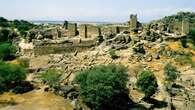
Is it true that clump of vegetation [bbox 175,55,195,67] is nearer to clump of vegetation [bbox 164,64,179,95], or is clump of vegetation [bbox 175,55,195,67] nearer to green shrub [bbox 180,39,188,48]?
green shrub [bbox 180,39,188,48]

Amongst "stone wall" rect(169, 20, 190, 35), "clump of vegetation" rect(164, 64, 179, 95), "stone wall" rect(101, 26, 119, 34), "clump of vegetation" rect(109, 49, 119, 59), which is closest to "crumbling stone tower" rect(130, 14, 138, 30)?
"stone wall" rect(101, 26, 119, 34)

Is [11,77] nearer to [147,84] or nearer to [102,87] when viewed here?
[102,87]

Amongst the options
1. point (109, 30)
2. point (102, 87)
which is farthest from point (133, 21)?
point (102, 87)

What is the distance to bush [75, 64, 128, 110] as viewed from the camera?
146ft

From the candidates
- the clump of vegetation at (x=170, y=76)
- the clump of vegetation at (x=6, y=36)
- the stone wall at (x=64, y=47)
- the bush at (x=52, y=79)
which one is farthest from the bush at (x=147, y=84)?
the clump of vegetation at (x=6, y=36)

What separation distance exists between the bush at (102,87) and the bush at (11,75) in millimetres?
7905

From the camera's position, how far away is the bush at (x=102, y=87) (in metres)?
44.6

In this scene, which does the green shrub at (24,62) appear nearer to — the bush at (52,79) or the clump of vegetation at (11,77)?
the clump of vegetation at (11,77)

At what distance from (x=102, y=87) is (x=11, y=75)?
508 inches

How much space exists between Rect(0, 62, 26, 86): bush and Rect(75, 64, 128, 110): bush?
25.9 ft

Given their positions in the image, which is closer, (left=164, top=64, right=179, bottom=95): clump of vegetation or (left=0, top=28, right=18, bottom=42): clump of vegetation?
(left=164, top=64, right=179, bottom=95): clump of vegetation

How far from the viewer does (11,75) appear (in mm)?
50812

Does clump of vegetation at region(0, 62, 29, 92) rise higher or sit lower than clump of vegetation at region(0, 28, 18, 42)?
lower

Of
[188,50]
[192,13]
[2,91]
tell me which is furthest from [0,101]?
[192,13]
